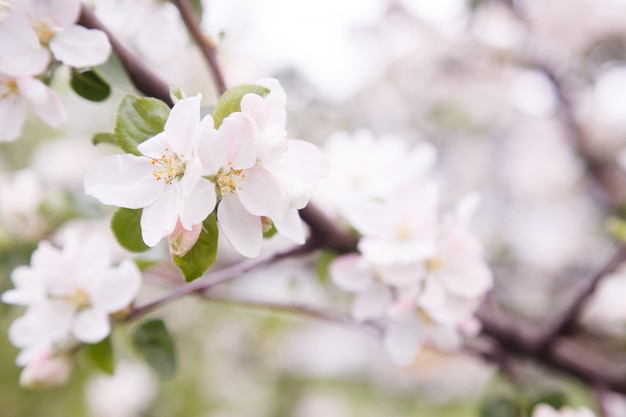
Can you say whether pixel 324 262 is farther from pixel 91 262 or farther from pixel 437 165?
pixel 437 165

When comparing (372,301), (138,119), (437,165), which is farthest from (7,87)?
(437,165)

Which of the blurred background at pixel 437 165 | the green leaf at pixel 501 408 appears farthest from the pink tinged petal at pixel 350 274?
the blurred background at pixel 437 165

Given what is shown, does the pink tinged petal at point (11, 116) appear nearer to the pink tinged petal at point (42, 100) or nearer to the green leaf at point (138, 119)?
the pink tinged petal at point (42, 100)

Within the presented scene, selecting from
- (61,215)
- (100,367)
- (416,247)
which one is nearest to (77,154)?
(61,215)

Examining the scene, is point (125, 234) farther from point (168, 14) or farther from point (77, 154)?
point (77, 154)

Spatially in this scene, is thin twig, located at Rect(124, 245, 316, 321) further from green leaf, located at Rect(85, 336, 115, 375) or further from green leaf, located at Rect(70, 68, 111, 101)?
green leaf, located at Rect(70, 68, 111, 101)

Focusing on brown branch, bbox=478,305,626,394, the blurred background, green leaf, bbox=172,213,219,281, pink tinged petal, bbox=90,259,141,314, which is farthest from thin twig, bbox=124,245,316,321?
the blurred background

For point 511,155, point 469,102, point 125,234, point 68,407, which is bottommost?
point 68,407
